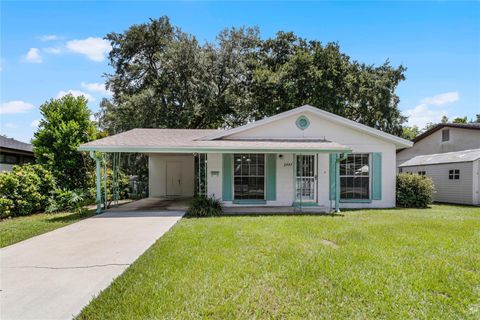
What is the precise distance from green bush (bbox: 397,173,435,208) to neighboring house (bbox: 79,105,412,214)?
27.0 inches

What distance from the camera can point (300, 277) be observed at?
159 inches

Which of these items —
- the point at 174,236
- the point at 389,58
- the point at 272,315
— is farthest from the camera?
the point at 389,58

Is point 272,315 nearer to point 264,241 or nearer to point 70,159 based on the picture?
point 264,241

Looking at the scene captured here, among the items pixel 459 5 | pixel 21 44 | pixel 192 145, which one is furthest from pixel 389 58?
pixel 21 44

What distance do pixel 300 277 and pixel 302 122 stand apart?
8707 millimetres

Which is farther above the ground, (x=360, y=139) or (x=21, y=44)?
(x=21, y=44)

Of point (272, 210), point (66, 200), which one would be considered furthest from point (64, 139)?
point (272, 210)

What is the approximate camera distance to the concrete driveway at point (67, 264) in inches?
133

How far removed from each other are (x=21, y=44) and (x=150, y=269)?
9641 mm

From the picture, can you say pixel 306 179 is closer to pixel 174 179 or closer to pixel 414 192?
pixel 414 192

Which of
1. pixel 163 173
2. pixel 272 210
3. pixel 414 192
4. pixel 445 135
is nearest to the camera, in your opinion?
pixel 272 210

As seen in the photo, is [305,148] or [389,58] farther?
[389,58]

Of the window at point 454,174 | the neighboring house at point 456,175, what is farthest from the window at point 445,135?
the window at point 454,174

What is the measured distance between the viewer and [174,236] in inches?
250
